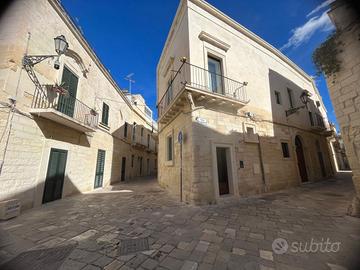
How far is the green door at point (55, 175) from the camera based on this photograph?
6.05 metres

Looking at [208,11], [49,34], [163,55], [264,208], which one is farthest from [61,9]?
[264,208]

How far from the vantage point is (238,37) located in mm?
8781

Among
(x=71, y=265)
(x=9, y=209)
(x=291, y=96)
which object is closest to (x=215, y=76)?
(x=291, y=96)

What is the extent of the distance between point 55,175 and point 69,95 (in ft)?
12.4

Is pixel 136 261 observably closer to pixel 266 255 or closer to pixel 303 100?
pixel 266 255

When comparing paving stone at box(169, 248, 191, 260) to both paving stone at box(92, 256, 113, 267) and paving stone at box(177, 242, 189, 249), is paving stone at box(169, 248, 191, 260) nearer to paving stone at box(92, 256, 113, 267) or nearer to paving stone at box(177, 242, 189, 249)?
paving stone at box(177, 242, 189, 249)

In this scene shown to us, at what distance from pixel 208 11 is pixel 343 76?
6.94 metres

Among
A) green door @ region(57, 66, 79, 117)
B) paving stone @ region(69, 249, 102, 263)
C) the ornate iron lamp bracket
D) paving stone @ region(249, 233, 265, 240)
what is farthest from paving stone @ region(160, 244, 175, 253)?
green door @ region(57, 66, 79, 117)

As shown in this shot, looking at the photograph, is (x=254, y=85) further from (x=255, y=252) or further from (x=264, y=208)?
(x=255, y=252)

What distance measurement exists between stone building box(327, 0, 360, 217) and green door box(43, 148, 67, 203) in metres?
10.3

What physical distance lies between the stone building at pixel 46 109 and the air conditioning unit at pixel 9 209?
385 millimetres

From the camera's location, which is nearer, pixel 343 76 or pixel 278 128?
pixel 343 76

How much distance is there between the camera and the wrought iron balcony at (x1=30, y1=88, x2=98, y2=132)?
5.50 meters

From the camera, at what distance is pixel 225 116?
672 cm
